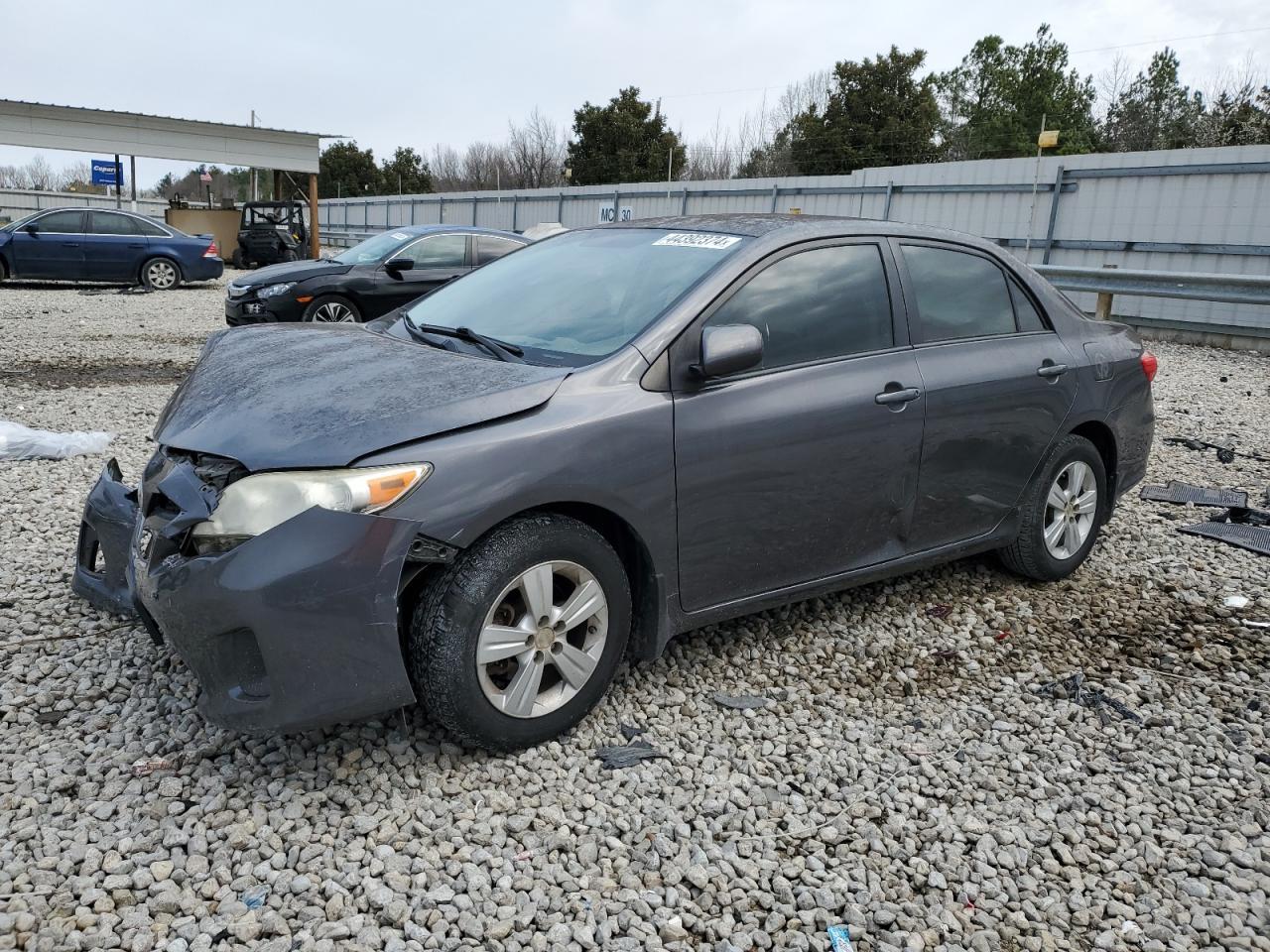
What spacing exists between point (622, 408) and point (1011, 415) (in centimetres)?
197

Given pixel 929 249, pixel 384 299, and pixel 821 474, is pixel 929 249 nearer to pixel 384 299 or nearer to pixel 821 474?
pixel 821 474

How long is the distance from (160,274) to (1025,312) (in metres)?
17.9

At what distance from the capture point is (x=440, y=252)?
11805 mm

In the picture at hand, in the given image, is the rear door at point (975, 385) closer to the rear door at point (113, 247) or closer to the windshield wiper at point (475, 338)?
the windshield wiper at point (475, 338)

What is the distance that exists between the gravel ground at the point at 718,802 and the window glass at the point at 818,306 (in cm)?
121

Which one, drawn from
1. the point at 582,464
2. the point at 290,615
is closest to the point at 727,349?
the point at 582,464

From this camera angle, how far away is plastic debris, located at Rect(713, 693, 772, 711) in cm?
359

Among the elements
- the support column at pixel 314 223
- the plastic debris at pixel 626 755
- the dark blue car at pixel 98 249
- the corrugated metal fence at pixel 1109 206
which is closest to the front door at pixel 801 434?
the plastic debris at pixel 626 755

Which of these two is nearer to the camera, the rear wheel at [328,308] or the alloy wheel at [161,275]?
the rear wheel at [328,308]

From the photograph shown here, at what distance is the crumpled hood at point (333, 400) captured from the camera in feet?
9.25

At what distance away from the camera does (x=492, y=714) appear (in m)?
3.01

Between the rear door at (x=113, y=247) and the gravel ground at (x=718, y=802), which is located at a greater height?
the rear door at (x=113, y=247)

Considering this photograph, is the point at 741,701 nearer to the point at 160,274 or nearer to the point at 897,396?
the point at 897,396

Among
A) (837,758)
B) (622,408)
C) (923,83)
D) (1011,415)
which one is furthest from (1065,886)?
(923,83)
